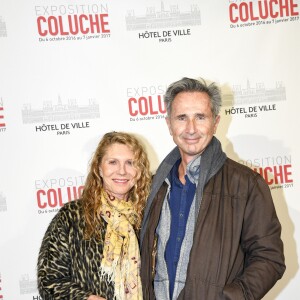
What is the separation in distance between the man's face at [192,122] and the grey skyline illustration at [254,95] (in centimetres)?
143

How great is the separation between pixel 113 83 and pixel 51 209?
1097 millimetres

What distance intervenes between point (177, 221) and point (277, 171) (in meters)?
1.81

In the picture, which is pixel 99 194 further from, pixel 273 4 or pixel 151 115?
pixel 273 4

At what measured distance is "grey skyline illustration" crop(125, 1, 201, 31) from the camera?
11.8 feet

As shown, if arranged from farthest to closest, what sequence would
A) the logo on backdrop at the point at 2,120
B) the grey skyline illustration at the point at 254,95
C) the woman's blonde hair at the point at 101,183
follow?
the grey skyline illustration at the point at 254,95
the logo on backdrop at the point at 2,120
the woman's blonde hair at the point at 101,183

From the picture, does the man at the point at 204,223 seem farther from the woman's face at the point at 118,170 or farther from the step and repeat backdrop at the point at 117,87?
the step and repeat backdrop at the point at 117,87

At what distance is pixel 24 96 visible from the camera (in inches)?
138

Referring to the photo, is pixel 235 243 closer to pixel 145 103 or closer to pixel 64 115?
pixel 145 103

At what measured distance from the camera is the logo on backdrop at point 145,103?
142 inches

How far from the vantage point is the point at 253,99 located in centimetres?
371

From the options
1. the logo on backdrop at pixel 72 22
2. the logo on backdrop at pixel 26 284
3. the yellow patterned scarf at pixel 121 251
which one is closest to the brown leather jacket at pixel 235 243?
the yellow patterned scarf at pixel 121 251

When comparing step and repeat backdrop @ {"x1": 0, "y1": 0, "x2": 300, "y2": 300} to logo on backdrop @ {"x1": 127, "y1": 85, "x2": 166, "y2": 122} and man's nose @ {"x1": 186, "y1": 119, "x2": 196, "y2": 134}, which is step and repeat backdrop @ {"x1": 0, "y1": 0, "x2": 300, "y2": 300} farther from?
man's nose @ {"x1": 186, "y1": 119, "x2": 196, "y2": 134}

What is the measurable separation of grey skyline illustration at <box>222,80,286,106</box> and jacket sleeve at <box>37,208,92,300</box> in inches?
74.1

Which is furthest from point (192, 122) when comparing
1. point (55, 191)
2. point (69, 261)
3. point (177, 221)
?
point (55, 191)
